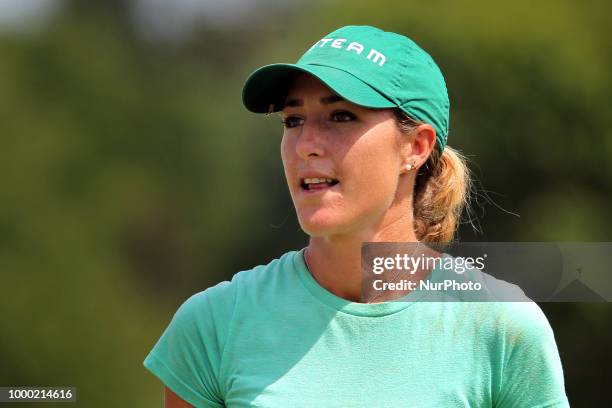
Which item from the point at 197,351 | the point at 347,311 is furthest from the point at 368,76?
the point at 197,351

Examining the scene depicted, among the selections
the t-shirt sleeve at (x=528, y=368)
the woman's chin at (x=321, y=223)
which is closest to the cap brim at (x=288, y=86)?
the woman's chin at (x=321, y=223)

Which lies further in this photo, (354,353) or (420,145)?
(420,145)

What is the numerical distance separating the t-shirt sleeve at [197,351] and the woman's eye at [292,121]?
0.39 metres

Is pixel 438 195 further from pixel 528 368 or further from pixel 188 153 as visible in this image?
pixel 188 153

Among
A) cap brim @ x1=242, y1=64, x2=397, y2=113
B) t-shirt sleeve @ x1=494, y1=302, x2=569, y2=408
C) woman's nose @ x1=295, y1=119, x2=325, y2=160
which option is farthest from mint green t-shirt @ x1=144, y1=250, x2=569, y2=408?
cap brim @ x1=242, y1=64, x2=397, y2=113

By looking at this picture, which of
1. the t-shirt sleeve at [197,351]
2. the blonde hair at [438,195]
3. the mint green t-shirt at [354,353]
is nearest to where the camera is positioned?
the mint green t-shirt at [354,353]

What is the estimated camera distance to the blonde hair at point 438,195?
2373mm

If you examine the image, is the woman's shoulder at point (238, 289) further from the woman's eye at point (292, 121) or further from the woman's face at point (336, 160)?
the woman's eye at point (292, 121)

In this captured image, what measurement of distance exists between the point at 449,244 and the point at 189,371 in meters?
0.70

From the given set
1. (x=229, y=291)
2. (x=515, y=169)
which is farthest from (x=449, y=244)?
(x=515, y=169)

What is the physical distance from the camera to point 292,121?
2205 millimetres

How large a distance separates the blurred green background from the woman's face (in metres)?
4.42

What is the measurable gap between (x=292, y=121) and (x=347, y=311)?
1.40 feet

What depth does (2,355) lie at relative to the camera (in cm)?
744
